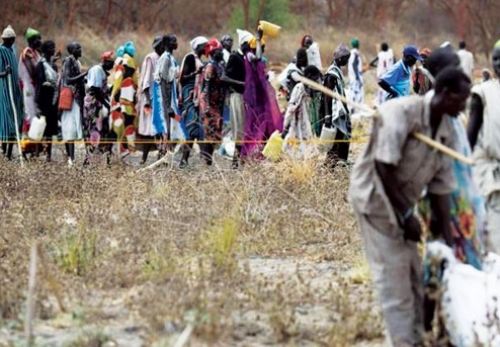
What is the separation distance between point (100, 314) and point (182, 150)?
25.2 feet

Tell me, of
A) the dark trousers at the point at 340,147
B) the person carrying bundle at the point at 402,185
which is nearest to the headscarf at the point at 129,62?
the dark trousers at the point at 340,147

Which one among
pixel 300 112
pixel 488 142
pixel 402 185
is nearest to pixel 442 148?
pixel 402 185

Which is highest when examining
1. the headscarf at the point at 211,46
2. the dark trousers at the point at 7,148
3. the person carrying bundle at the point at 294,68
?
the headscarf at the point at 211,46

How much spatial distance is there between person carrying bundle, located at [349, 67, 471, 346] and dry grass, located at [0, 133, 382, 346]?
45 cm

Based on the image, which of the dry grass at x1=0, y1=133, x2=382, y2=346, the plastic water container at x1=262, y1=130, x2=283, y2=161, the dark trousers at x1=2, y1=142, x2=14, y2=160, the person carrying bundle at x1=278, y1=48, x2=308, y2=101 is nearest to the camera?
the dry grass at x1=0, y1=133, x2=382, y2=346

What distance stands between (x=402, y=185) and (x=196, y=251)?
7.35ft

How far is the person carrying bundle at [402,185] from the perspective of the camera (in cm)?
503

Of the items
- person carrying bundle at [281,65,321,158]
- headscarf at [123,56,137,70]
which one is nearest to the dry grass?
person carrying bundle at [281,65,321,158]

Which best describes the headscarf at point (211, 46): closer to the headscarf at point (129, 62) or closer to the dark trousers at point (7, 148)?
the headscarf at point (129, 62)

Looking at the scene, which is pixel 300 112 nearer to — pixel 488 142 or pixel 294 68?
pixel 294 68

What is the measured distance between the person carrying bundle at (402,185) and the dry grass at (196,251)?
1.47ft

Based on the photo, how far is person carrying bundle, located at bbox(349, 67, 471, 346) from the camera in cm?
503

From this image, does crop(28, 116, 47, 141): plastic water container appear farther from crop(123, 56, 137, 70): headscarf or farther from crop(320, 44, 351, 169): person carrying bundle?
crop(320, 44, 351, 169): person carrying bundle

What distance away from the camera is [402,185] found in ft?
16.9
